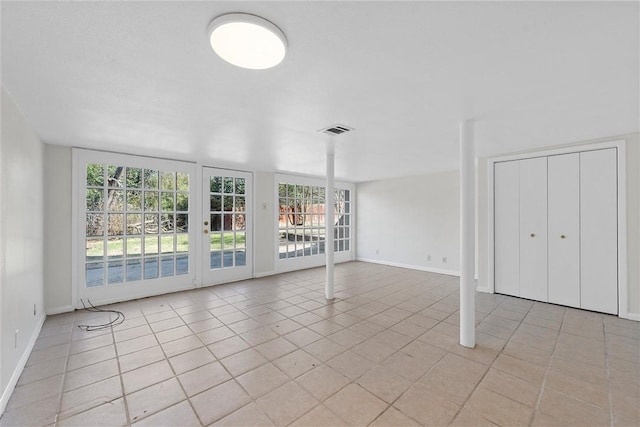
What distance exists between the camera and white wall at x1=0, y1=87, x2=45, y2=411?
1811mm

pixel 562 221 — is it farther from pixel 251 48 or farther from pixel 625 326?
pixel 251 48

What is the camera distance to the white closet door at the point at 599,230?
3.21m

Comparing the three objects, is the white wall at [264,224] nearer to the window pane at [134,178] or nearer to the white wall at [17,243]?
the window pane at [134,178]

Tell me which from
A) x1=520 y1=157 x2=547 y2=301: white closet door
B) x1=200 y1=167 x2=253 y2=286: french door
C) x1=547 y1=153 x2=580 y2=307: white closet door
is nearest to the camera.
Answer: x1=547 y1=153 x2=580 y2=307: white closet door

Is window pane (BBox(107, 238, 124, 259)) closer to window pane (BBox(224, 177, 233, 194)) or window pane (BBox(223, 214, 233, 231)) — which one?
window pane (BBox(223, 214, 233, 231))

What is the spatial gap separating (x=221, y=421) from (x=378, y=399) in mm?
1010

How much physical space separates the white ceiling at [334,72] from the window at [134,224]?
82cm

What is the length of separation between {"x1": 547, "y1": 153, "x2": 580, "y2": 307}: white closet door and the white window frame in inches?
167

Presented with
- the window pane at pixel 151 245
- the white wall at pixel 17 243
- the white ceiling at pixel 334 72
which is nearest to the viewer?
the white ceiling at pixel 334 72

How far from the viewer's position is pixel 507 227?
402cm

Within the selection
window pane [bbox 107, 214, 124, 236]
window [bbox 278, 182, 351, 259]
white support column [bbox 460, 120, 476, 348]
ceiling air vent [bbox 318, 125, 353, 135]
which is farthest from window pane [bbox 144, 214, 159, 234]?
white support column [bbox 460, 120, 476, 348]

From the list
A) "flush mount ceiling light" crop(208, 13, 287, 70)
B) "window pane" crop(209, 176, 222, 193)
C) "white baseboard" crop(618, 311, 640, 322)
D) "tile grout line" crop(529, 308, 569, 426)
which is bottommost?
"tile grout line" crop(529, 308, 569, 426)

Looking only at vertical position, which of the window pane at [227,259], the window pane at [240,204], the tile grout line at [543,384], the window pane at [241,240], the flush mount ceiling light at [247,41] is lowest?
the tile grout line at [543,384]

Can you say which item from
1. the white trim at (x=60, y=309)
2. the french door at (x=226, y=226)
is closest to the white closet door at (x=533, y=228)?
the french door at (x=226, y=226)
